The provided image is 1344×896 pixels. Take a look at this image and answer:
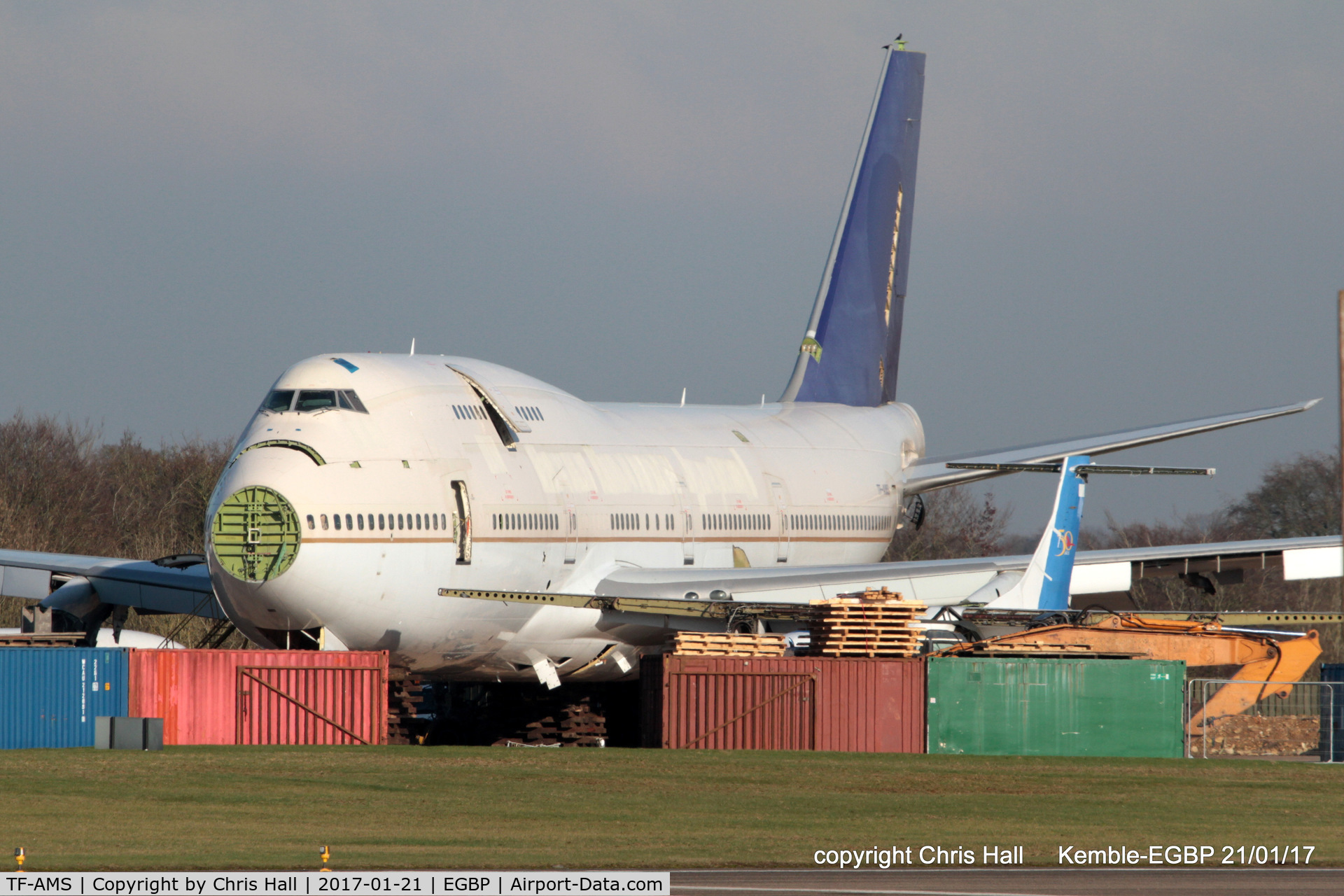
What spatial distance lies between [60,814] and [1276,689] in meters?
29.1

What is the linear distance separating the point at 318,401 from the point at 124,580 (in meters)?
9.01

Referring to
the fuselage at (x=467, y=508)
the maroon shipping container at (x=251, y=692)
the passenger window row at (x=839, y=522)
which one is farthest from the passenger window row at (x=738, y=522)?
the maroon shipping container at (x=251, y=692)

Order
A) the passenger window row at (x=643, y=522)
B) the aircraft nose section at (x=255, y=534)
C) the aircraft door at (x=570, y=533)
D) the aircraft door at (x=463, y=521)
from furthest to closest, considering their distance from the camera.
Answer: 1. the passenger window row at (x=643, y=522)
2. the aircraft door at (x=570, y=533)
3. the aircraft door at (x=463, y=521)
4. the aircraft nose section at (x=255, y=534)

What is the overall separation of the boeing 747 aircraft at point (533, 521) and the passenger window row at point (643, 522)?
0.06 m

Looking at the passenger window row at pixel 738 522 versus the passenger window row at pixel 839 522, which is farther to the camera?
the passenger window row at pixel 839 522

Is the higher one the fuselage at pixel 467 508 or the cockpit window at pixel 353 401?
the cockpit window at pixel 353 401

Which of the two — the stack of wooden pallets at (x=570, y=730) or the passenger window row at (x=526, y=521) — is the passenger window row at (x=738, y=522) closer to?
the stack of wooden pallets at (x=570, y=730)

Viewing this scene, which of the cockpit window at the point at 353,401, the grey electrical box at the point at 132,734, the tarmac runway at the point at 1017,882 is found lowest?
the tarmac runway at the point at 1017,882

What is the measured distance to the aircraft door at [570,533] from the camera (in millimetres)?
37438

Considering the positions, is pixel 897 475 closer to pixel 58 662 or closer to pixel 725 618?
pixel 725 618

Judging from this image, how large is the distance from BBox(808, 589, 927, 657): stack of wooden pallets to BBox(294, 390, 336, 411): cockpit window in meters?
10.0

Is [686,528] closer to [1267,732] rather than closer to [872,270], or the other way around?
[1267,732]

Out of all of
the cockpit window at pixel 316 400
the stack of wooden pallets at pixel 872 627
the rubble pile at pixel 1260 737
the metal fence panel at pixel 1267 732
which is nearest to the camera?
the cockpit window at pixel 316 400

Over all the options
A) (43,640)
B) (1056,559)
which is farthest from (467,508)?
(1056,559)
